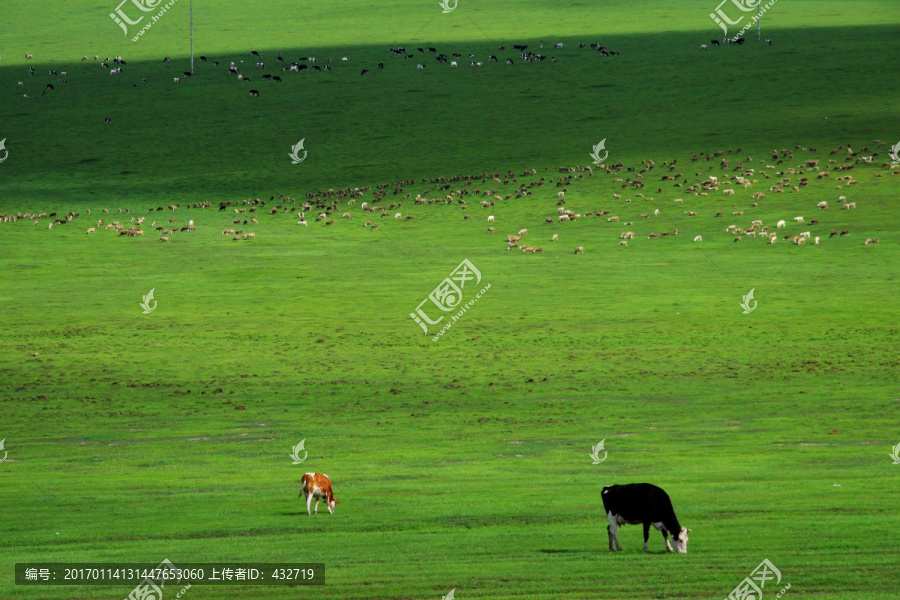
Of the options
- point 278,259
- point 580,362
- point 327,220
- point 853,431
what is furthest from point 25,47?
point 853,431

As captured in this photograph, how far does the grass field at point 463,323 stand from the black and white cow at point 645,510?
39 centimetres

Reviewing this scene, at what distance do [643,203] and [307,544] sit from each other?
51709 mm

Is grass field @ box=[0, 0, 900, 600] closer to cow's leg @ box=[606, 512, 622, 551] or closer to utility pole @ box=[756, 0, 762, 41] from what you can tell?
cow's leg @ box=[606, 512, 622, 551]

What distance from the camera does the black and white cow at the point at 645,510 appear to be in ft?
45.4

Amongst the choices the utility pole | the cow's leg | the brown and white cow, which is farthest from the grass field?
the utility pole

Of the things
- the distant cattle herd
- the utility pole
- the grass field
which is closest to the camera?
the grass field

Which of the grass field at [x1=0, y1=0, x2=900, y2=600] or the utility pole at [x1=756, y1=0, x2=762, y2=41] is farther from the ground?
the utility pole at [x1=756, y1=0, x2=762, y2=41]

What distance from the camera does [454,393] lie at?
29.9 m

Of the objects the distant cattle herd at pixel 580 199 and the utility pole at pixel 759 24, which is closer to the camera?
the distant cattle herd at pixel 580 199

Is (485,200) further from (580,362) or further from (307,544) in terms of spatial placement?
(307,544)

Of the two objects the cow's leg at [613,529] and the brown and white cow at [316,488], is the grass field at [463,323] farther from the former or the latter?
the brown and white cow at [316,488]

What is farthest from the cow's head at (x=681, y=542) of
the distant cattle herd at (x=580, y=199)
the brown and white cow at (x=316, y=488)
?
the distant cattle herd at (x=580, y=199)

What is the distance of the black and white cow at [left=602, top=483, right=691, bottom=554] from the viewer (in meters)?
13.8

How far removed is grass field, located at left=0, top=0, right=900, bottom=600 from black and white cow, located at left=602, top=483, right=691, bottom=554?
392mm
